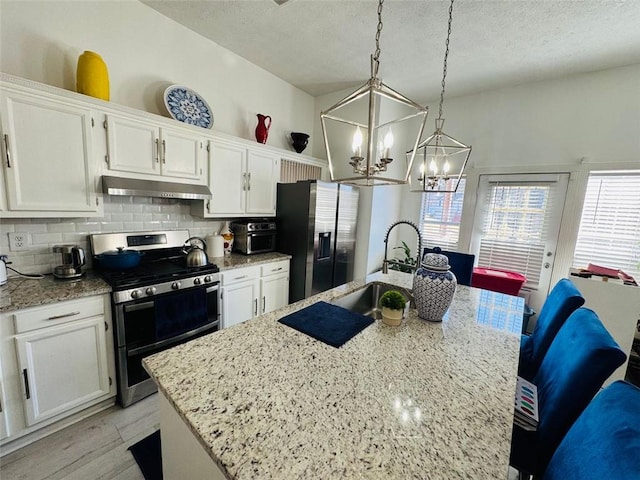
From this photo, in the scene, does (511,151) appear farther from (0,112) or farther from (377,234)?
(0,112)

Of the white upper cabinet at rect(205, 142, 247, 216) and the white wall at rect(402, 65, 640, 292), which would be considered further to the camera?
the white wall at rect(402, 65, 640, 292)

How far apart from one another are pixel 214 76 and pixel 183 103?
0.57 metres

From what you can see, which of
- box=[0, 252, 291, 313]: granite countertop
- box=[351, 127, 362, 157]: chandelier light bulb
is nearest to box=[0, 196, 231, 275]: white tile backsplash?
box=[0, 252, 291, 313]: granite countertop

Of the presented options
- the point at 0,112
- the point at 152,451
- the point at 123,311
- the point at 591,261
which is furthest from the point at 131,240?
the point at 591,261

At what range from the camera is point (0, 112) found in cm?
150

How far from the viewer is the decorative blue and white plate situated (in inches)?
93.3

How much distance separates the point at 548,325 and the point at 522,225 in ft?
6.68

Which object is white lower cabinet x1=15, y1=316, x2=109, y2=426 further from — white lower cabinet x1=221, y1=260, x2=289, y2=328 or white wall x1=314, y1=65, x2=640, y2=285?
white wall x1=314, y1=65, x2=640, y2=285

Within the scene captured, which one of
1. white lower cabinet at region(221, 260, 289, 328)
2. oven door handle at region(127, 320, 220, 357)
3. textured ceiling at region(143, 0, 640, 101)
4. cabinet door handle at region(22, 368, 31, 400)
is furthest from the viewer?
white lower cabinet at region(221, 260, 289, 328)

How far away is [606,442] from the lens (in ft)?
A: 1.97

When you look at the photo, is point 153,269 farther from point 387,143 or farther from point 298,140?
point 298,140

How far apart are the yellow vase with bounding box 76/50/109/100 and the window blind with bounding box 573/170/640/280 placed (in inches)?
184

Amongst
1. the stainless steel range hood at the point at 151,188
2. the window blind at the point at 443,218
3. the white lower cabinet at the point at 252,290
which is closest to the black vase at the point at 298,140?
the stainless steel range hood at the point at 151,188

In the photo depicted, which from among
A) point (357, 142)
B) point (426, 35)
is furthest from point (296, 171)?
point (357, 142)
